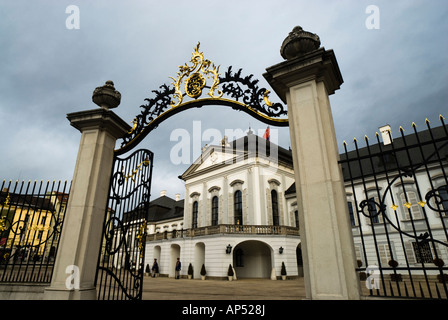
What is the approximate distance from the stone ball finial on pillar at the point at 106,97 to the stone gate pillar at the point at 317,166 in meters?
2.85

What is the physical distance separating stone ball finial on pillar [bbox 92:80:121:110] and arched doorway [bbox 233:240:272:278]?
54.9 feet

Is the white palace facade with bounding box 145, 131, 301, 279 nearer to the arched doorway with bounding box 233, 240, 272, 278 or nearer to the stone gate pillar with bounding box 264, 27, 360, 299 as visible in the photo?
the arched doorway with bounding box 233, 240, 272, 278

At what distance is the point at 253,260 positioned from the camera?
806 inches

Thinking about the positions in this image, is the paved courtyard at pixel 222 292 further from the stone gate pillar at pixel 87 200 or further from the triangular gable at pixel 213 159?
the triangular gable at pixel 213 159

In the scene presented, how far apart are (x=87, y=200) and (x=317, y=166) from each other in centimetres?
353

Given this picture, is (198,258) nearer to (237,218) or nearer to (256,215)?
(237,218)

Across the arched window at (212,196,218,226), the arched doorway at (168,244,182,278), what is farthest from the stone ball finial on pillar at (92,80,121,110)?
the arched window at (212,196,218,226)

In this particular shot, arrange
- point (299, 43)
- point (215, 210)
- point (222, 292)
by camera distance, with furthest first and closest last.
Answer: point (215, 210) → point (222, 292) → point (299, 43)

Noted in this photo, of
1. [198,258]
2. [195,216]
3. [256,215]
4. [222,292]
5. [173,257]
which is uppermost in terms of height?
[195,216]

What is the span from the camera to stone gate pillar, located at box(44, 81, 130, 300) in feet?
13.0

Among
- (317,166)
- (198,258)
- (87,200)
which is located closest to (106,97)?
Result: (87,200)

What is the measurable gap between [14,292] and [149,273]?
20.5 m

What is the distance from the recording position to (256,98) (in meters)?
4.33
